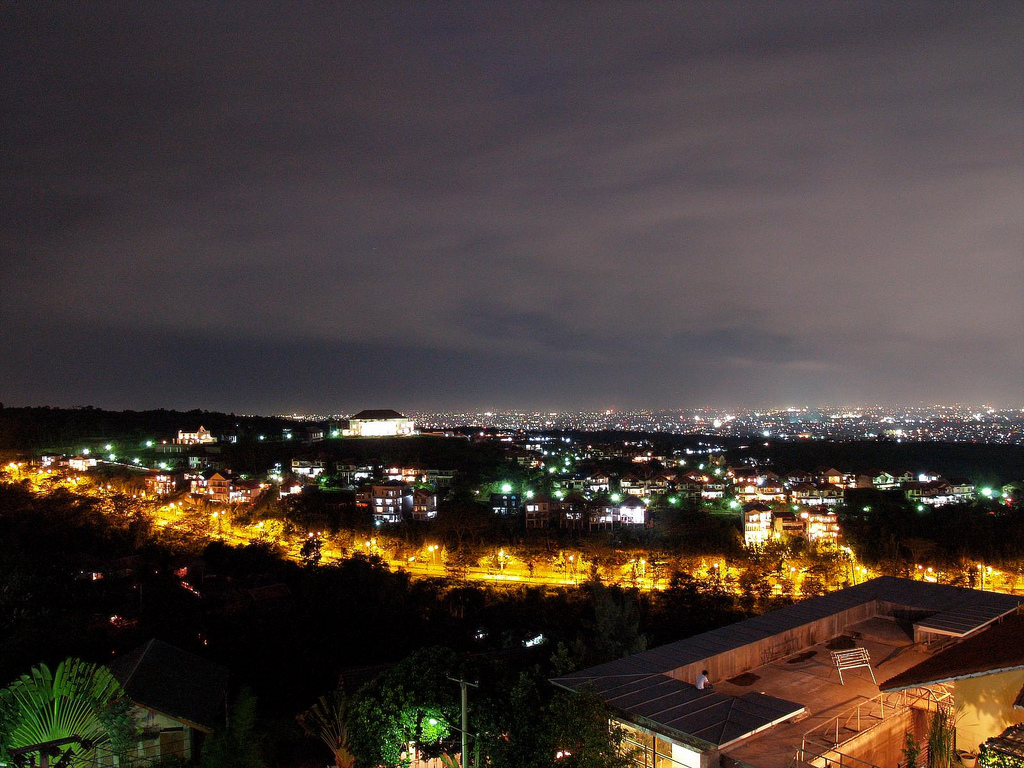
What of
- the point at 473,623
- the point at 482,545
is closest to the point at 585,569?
the point at 482,545

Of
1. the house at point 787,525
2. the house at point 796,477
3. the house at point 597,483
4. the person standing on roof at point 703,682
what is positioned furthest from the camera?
the house at point 796,477

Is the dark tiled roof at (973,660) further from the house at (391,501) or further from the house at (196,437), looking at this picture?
the house at (196,437)

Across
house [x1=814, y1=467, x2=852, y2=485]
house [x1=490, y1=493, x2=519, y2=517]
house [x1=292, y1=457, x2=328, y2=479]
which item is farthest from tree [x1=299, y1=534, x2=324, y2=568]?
house [x1=814, y1=467, x2=852, y2=485]

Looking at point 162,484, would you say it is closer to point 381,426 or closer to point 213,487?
point 213,487

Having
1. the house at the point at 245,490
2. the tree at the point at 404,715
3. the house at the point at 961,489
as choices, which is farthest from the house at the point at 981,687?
the house at the point at 961,489

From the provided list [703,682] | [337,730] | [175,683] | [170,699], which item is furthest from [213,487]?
[703,682]

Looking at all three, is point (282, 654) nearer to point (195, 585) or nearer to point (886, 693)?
point (195, 585)
